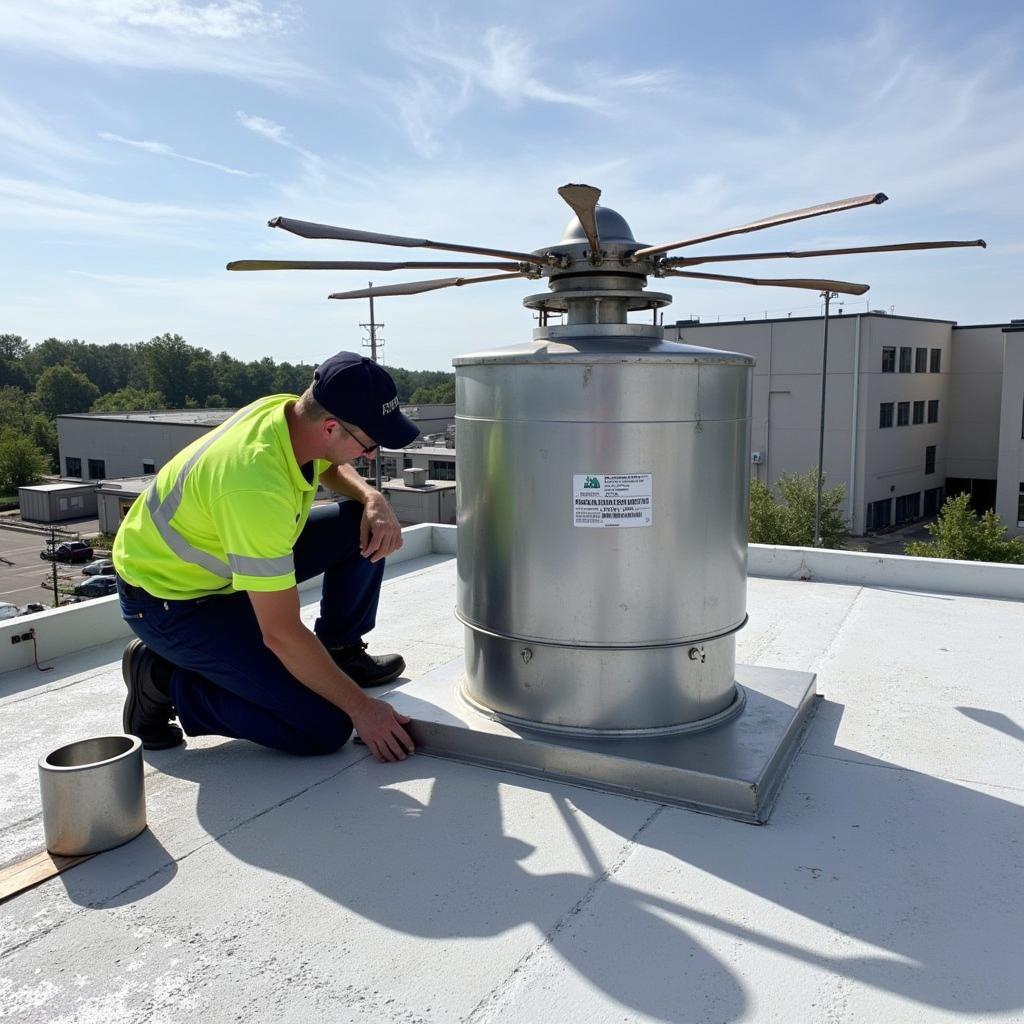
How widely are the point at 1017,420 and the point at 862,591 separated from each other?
99.0ft

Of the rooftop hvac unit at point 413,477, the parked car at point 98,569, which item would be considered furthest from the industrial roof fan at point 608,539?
the parked car at point 98,569

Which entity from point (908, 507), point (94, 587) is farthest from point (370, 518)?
point (908, 507)

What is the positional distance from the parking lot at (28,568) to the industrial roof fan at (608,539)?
26569mm

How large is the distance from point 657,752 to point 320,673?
1067 mm

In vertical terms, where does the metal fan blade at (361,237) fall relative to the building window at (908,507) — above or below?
above

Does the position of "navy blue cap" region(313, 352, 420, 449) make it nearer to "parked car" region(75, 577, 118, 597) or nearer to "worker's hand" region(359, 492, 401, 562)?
"worker's hand" region(359, 492, 401, 562)

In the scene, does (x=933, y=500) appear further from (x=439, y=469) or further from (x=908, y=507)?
(x=439, y=469)

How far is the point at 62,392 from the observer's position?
7931 centimetres

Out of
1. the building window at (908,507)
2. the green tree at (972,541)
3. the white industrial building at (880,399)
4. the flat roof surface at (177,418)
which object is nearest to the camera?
the green tree at (972,541)

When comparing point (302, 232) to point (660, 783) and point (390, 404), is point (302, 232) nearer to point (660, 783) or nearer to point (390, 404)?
point (390, 404)

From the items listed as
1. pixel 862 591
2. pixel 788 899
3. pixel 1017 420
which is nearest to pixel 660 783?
pixel 788 899

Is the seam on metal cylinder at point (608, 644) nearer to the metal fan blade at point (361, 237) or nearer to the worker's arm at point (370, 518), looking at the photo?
the worker's arm at point (370, 518)

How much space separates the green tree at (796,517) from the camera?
29.0 meters

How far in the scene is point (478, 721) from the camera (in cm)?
288
